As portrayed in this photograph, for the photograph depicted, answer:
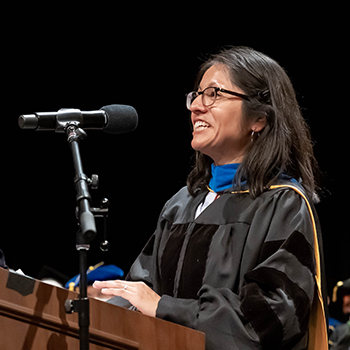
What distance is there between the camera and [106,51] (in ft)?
17.1

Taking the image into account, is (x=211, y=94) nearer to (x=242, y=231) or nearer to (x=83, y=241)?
(x=242, y=231)

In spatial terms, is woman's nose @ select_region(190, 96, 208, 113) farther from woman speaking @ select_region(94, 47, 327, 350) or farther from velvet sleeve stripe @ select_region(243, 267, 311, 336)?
velvet sleeve stripe @ select_region(243, 267, 311, 336)

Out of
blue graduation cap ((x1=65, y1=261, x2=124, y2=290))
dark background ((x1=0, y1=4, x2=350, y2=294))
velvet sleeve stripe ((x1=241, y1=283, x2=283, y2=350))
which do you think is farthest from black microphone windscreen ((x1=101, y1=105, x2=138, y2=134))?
blue graduation cap ((x1=65, y1=261, x2=124, y2=290))

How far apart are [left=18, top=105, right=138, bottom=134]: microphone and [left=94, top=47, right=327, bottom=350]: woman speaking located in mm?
384

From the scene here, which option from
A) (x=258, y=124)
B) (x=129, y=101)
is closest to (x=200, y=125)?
(x=258, y=124)

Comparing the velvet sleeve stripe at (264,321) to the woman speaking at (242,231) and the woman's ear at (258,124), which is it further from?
the woman's ear at (258,124)

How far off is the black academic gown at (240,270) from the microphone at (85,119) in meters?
0.51

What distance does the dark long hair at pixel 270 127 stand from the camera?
203 centimetres

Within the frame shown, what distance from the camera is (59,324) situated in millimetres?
1442

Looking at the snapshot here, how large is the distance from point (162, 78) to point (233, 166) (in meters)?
3.60

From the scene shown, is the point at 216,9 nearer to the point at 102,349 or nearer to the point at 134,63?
the point at 134,63

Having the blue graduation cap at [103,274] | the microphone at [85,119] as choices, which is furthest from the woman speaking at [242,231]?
the blue graduation cap at [103,274]

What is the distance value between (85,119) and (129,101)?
12.4 ft

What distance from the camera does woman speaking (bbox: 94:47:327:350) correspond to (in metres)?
1.65
